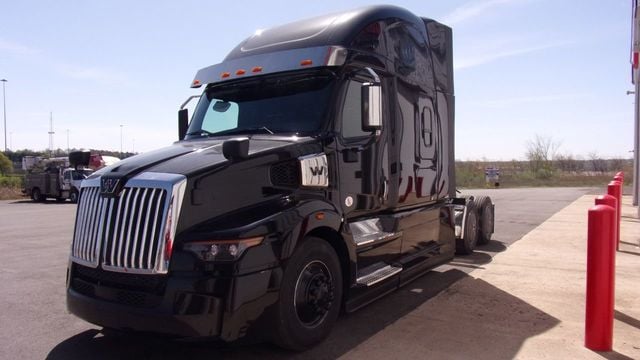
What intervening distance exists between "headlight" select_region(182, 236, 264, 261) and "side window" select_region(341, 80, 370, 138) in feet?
5.78

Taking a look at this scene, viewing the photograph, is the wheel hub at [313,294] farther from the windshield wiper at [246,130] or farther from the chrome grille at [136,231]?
the windshield wiper at [246,130]

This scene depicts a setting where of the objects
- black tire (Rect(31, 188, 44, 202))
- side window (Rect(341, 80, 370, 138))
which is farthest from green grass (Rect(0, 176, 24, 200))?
side window (Rect(341, 80, 370, 138))

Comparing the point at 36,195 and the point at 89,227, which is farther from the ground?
the point at 89,227

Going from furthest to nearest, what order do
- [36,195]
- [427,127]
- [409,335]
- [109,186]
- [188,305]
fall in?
[36,195]
[427,127]
[409,335]
[109,186]
[188,305]

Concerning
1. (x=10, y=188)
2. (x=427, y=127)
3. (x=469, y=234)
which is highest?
(x=427, y=127)

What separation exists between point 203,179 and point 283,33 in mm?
2427

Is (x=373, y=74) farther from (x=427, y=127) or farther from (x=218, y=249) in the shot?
(x=218, y=249)

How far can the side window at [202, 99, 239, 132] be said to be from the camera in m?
5.19

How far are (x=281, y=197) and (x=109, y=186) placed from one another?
1.32m

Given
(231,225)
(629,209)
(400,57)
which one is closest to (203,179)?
(231,225)

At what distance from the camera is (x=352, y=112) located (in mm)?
4996

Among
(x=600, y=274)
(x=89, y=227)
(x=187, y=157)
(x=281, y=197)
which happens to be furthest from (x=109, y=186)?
(x=600, y=274)

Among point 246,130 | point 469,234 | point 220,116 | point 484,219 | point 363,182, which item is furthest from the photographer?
point 484,219

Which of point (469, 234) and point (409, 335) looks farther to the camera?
point (469, 234)
